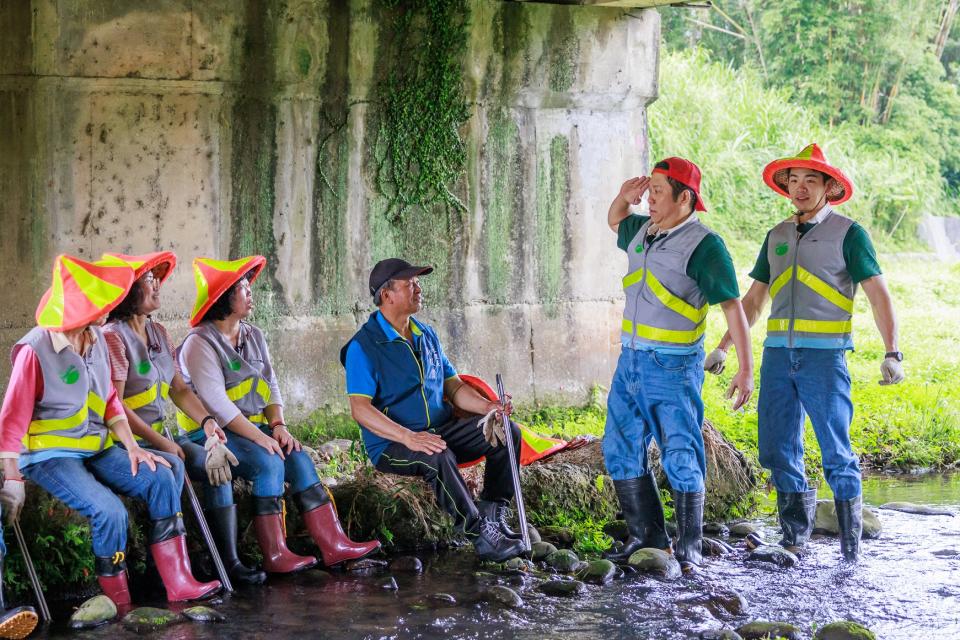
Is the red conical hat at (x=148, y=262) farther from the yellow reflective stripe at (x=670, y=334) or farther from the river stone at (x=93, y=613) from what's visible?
the yellow reflective stripe at (x=670, y=334)

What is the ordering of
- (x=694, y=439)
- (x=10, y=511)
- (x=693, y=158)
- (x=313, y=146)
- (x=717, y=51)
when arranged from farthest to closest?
1. (x=717, y=51)
2. (x=693, y=158)
3. (x=313, y=146)
4. (x=694, y=439)
5. (x=10, y=511)

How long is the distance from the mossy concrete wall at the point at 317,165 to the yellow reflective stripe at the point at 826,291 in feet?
11.4

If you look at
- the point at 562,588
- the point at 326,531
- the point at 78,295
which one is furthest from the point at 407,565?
the point at 78,295

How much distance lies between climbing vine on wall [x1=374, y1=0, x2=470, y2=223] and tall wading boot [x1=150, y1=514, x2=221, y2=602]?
389 centimetres

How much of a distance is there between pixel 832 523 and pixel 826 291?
1.52 meters

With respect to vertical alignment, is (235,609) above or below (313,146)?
below

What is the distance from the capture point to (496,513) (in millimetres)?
6492

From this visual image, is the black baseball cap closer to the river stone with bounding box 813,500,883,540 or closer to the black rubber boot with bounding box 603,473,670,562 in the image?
the black rubber boot with bounding box 603,473,670,562

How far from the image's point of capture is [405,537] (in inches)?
258

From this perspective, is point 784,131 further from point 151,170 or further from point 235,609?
point 235,609

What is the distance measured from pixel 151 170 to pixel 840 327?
14.7 feet

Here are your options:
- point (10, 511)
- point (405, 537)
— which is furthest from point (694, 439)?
point (10, 511)

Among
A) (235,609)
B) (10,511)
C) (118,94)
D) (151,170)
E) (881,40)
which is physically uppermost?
(881,40)

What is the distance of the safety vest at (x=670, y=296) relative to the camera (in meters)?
6.05
